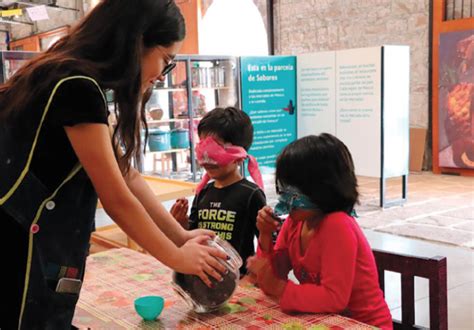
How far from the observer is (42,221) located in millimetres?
992

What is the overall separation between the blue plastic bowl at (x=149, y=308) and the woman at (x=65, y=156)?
0.27 m

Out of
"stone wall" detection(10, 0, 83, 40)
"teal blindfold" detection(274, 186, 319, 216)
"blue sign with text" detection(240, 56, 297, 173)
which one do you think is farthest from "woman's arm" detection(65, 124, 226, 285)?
"stone wall" detection(10, 0, 83, 40)

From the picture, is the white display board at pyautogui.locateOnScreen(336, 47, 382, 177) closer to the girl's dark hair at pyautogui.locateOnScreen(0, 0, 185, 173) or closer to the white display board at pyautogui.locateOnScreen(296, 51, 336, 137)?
the white display board at pyautogui.locateOnScreen(296, 51, 336, 137)

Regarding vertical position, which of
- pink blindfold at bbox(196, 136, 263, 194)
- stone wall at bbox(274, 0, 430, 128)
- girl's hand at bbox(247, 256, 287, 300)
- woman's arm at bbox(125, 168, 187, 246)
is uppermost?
stone wall at bbox(274, 0, 430, 128)

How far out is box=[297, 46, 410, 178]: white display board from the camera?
551cm

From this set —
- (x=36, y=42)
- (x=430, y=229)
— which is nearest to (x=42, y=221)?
(x=430, y=229)

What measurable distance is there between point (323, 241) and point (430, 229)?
358 centimetres

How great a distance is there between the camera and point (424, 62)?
25.3ft

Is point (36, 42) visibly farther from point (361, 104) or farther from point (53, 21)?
point (361, 104)

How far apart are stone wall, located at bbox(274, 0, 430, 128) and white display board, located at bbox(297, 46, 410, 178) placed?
2.27m

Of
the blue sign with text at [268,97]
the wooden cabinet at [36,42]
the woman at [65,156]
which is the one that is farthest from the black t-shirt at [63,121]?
the wooden cabinet at [36,42]

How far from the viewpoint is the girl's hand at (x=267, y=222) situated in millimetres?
1489

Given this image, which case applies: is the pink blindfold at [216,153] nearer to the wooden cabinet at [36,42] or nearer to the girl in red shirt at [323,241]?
the girl in red shirt at [323,241]

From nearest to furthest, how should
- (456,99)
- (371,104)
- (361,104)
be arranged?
(371,104) < (361,104) < (456,99)
